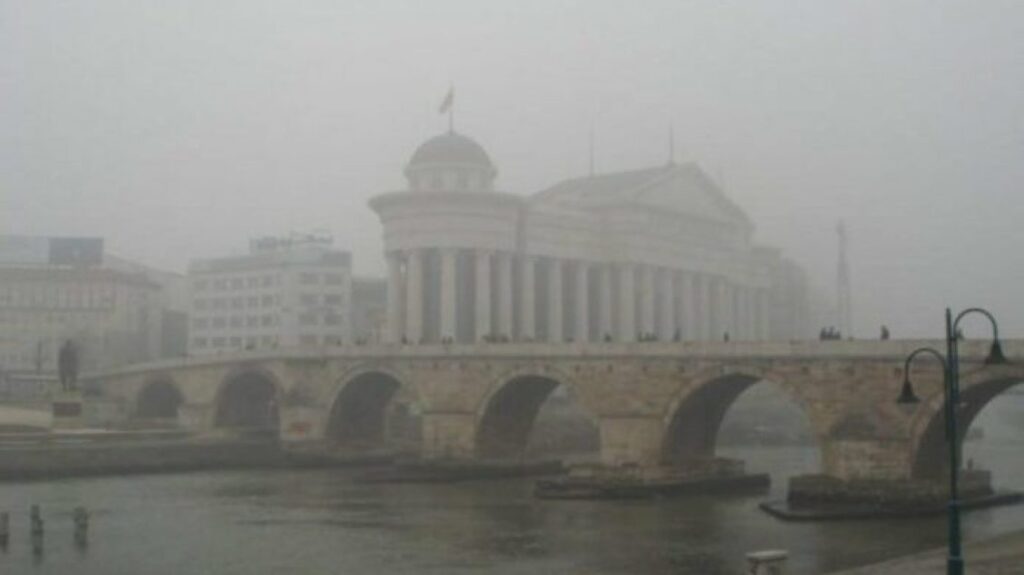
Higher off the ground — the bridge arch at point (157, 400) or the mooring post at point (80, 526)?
the bridge arch at point (157, 400)

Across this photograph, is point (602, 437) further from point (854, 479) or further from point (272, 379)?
point (272, 379)

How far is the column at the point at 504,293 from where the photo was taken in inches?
3054

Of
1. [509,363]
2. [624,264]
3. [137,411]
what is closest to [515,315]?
[624,264]

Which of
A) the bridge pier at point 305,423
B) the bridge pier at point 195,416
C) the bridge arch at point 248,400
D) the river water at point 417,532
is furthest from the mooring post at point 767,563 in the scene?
the bridge pier at point 195,416

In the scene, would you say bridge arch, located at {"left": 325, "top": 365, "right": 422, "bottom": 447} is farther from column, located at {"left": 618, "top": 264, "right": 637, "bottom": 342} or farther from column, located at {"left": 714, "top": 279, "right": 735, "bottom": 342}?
column, located at {"left": 714, "top": 279, "right": 735, "bottom": 342}

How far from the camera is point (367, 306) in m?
101

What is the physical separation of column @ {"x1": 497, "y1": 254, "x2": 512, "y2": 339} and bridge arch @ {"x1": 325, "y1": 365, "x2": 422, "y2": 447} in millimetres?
18881

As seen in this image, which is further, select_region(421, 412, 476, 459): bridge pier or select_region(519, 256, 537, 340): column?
select_region(519, 256, 537, 340): column

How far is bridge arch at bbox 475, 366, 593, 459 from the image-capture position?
48188mm

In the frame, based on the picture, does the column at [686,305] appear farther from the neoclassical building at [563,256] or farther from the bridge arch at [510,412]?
the bridge arch at [510,412]

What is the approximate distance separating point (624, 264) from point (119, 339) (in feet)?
145

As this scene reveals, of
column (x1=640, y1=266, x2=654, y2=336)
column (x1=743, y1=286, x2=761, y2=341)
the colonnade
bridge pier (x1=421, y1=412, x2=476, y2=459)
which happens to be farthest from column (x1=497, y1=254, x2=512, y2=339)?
column (x1=743, y1=286, x2=761, y2=341)

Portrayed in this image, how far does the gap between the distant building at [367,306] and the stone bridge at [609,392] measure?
33.2 metres

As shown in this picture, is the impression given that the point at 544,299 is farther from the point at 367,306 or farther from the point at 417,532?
the point at 417,532
